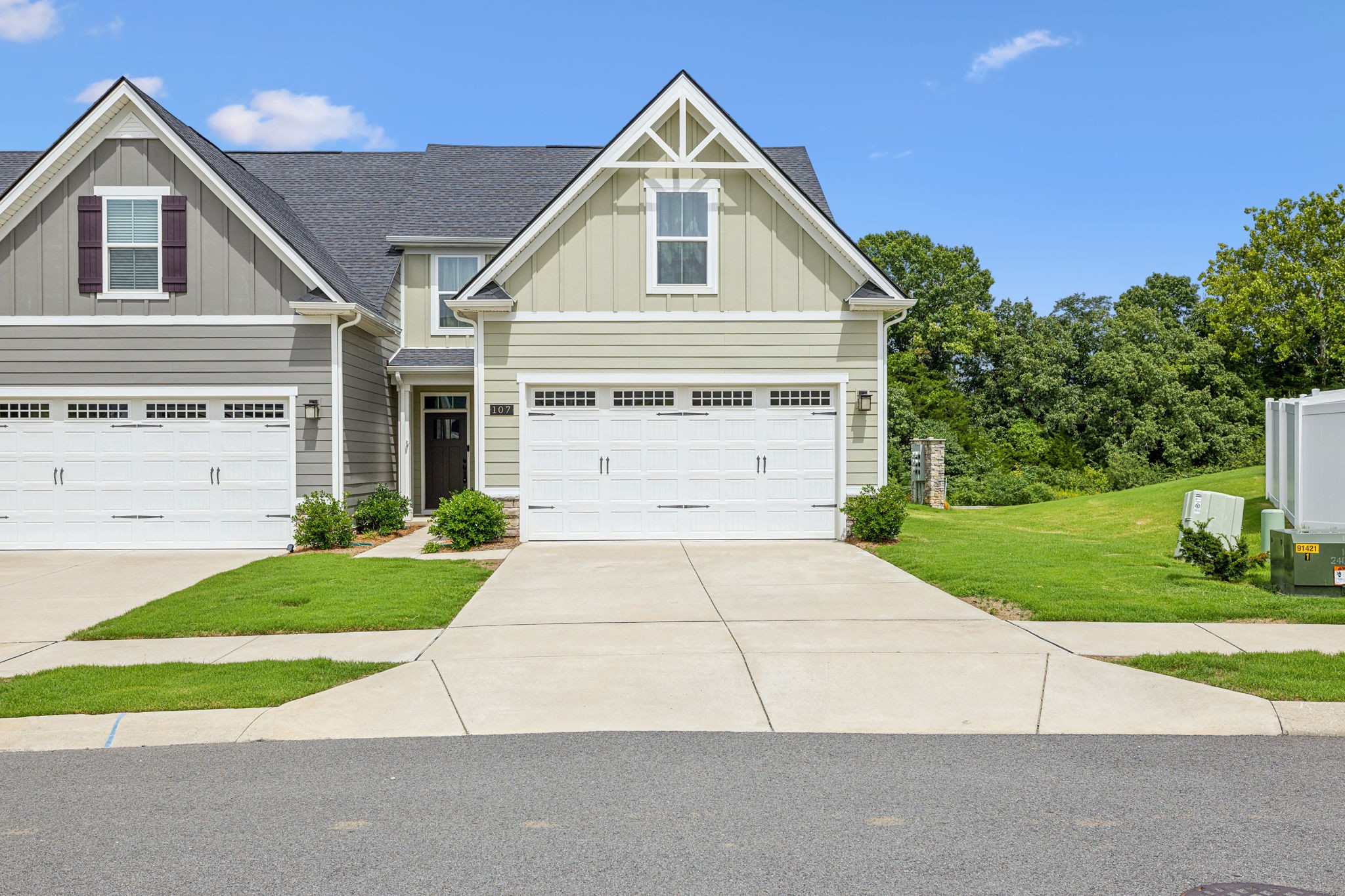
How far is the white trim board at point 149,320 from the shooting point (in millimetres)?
15680

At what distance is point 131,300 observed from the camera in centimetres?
1575

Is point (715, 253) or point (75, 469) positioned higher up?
point (715, 253)

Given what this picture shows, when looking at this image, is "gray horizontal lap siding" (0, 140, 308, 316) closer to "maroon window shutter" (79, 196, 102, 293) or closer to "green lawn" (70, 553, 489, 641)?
"maroon window shutter" (79, 196, 102, 293)

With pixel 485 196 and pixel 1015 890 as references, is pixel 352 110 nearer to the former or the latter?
pixel 485 196

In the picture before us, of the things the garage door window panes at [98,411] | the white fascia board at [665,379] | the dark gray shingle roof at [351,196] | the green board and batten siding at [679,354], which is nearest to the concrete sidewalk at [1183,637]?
the green board and batten siding at [679,354]

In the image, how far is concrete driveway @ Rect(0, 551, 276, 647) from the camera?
31.3 feet

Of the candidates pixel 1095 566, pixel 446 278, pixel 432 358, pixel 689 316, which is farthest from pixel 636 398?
pixel 1095 566

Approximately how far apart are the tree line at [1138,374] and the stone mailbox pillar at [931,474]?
375cm

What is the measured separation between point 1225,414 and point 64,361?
3777 centimetres

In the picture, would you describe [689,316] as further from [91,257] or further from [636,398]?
[91,257]

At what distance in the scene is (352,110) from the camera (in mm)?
42719

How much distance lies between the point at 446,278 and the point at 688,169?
6493 millimetres

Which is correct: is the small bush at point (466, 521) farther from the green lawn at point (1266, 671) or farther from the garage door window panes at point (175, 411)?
the green lawn at point (1266, 671)

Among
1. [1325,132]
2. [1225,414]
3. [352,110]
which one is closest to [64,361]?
[352,110]
